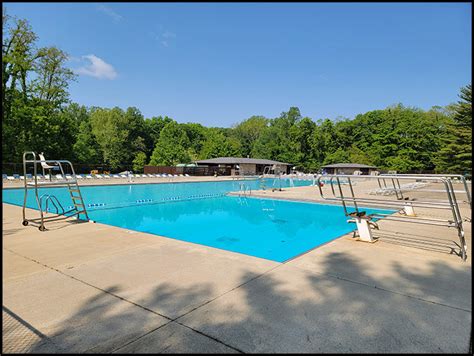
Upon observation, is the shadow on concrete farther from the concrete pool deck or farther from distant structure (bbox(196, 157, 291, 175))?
distant structure (bbox(196, 157, 291, 175))

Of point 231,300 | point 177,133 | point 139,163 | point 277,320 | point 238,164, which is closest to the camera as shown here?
point 277,320

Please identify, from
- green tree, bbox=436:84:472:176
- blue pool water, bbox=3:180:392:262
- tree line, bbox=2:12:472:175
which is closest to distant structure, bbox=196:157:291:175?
tree line, bbox=2:12:472:175

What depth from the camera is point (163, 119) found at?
6300 cm

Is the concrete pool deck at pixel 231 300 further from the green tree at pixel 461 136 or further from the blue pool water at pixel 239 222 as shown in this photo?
the green tree at pixel 461 136

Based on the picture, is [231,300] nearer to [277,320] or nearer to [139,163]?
[277,320]

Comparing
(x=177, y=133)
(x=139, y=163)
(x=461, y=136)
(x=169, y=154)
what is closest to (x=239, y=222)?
(x=461, y=136)

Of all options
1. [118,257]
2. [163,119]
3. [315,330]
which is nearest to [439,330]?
[315,330]

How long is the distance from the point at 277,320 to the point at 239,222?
8.28m

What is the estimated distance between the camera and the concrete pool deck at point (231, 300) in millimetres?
2332

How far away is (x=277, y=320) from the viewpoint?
2631 millimetres

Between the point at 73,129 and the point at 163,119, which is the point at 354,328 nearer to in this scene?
the point at 73,129

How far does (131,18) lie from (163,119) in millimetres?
63765

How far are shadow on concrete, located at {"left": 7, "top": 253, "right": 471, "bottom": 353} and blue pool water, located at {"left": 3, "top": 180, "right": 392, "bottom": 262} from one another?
3669 millimetres

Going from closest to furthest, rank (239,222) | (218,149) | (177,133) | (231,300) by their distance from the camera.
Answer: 1. (231,300)
2. (239,222)
3. (177,133)
4. (218,149)
